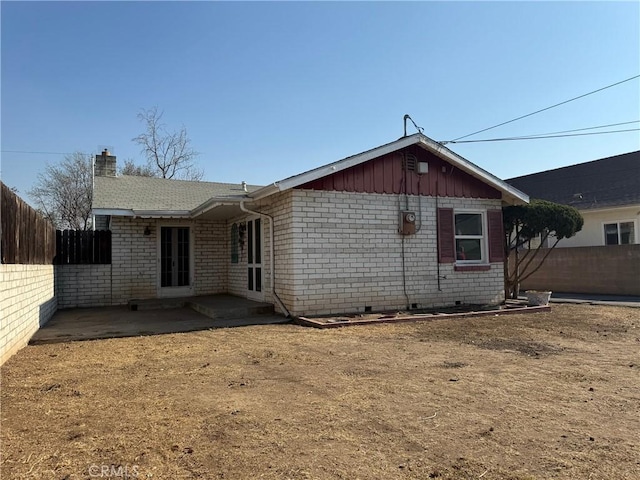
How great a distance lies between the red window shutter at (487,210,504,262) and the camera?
1197cm

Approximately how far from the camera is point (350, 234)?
10188 mm

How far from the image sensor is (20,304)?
6637 millimetres

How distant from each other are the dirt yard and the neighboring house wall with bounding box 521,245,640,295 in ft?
35.1

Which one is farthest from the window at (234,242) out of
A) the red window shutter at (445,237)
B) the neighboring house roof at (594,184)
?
the neighboring house roof at (594,184)

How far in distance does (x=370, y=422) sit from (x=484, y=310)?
775 centimetres

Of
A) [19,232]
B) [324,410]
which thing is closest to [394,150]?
[19,232]

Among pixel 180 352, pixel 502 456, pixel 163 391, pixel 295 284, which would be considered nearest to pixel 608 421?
pixel 502 456

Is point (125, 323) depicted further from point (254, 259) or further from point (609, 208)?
point (609, 208)

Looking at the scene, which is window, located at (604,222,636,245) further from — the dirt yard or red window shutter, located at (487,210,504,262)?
the dirt yard

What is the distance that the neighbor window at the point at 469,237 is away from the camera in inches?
461

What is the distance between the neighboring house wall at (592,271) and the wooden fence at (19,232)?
1728cm

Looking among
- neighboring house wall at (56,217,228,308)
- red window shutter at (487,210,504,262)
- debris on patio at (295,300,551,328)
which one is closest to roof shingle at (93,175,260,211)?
neighboring house wall at (56,217,228,308)

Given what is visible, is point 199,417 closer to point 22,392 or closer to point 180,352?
point 22,392

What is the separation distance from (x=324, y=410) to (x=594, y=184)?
841 inches
